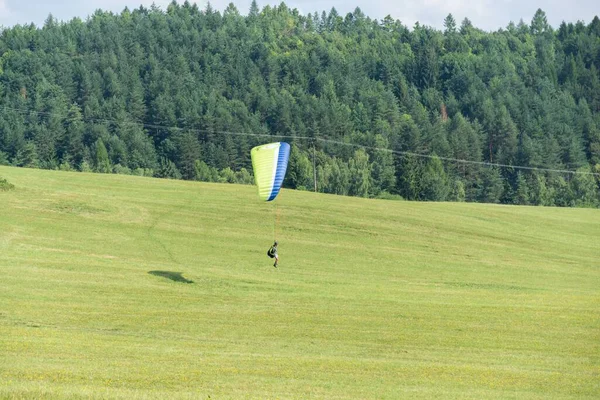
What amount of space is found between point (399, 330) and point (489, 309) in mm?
6289

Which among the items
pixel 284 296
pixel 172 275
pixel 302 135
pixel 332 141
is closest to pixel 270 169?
pixel 284 296

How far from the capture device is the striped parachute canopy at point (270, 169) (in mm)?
37812

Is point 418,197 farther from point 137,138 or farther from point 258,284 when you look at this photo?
point 258,284

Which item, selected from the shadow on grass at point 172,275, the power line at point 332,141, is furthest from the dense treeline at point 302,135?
the shadow on grass at point 172,275

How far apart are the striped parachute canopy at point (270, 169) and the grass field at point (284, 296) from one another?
4096mm

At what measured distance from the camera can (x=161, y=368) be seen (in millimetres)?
23625

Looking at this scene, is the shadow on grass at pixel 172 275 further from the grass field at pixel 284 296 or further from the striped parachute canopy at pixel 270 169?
the striped parachute canopy at pixel 270 169

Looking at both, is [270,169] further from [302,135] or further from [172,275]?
[302,135]

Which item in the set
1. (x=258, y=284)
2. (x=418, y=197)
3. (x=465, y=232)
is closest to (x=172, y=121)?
(x=418, y=197)

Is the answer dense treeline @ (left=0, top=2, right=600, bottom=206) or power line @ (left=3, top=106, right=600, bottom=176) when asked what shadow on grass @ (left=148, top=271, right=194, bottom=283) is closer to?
dense treeline @ (left=0, top=2, right=600, bottom=206)

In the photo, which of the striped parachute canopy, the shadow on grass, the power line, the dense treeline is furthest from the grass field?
the power line

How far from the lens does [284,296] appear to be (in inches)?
1442

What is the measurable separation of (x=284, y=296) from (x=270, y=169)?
211 inches

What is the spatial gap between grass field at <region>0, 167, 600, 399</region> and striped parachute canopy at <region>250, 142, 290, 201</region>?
4.10 metres
